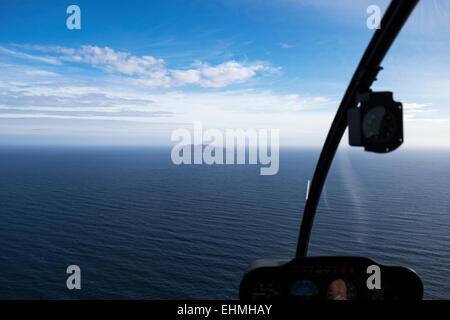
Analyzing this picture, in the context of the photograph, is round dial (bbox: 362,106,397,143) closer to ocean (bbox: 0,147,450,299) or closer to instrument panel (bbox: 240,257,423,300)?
instrument panel (bbox: 240,257,423,300)

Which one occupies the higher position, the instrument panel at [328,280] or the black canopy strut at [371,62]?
the black canopy strut at [371,62]

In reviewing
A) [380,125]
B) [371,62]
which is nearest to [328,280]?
[380,125]

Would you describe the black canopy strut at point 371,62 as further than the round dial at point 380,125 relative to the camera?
Yes

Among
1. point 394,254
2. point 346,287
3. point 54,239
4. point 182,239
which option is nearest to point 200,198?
point 182,239

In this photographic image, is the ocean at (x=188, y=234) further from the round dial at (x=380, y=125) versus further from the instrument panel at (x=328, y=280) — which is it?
the round dial at (x=380, y=125)

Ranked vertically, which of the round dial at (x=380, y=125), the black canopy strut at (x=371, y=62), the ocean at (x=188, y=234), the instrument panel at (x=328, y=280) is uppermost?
the black canopy strut at (x=371, y=62)

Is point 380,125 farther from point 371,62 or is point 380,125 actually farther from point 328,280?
point 328,280

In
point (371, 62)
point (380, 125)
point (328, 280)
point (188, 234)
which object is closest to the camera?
point (380, 125)

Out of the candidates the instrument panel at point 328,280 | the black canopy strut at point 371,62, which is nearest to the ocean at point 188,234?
the instrument panel at point 328,280
